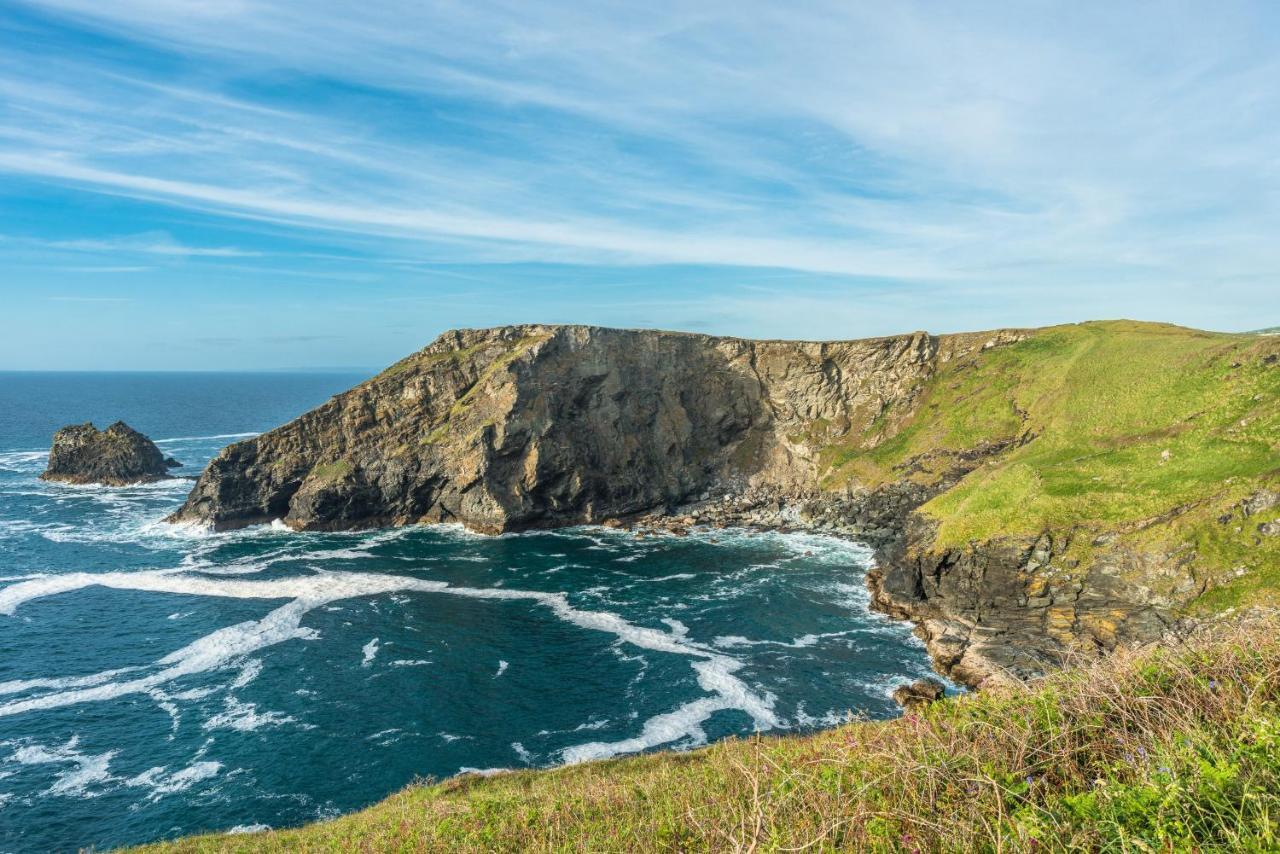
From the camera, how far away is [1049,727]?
1077 centimetres

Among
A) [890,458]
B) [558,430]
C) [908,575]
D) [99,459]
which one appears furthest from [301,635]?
[99,459]

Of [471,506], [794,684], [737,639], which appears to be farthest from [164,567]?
[794,684]

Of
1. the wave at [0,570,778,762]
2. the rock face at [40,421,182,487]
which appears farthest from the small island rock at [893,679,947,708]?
the rock face at [40,421,182,487]

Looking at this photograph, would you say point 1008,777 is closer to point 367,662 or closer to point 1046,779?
point 1046,779

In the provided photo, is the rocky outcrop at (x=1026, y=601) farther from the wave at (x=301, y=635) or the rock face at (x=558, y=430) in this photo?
the rock face at (x=558, y=430)

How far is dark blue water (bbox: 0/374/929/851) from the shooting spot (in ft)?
116

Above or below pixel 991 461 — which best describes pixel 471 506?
below

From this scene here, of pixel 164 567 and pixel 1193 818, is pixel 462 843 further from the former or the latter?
pixel 164 567

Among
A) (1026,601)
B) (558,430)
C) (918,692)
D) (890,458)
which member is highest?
(558,430)

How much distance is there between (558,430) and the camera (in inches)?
3659

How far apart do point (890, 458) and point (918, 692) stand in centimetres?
5488

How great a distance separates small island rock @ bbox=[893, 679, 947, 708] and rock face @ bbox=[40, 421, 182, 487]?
120m

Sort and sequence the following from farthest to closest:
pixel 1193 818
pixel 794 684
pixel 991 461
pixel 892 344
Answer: pixel 892 344 < pixel 991 461 < pixel 794 684 < pixel 1193 818

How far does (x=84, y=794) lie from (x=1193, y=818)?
149 ft
